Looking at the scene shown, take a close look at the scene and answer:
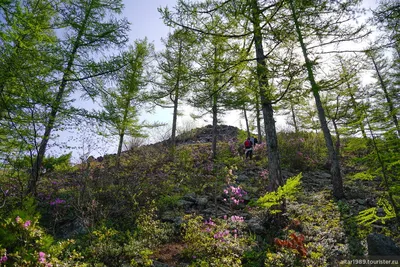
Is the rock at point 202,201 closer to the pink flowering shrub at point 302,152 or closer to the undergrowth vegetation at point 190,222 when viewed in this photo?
the undergrowth vegetation at point 190,222

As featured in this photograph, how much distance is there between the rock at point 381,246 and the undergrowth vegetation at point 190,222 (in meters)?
0.31

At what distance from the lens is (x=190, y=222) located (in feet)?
18.7

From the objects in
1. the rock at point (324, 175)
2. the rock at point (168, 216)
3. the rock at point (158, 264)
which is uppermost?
the rock at point (324, 175)

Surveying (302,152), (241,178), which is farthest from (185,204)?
(302,152)

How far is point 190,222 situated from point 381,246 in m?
3.81

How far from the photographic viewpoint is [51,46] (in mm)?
7059

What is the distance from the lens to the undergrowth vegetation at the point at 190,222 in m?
4.14

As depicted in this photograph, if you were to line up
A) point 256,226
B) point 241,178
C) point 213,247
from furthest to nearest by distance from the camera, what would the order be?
1. point 241,178
2. point 256,226
3. point 213,247

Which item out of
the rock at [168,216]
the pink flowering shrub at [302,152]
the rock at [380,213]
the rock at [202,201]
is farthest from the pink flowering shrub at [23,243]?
the pink flowering shrub at [302,152]

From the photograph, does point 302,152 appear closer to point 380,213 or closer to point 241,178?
point 241,178

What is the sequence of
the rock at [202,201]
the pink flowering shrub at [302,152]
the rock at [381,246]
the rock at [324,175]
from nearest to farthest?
the rock at [381,246], the rock at [202,201], the rock at [324,175], the pink flowering shrub at [302,152]

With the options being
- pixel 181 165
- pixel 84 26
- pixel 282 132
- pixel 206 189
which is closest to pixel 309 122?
pixel 282 132

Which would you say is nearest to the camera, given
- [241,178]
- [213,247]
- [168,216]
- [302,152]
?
[213,247]

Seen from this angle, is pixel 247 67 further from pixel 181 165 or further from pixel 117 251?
pixel 181 165
